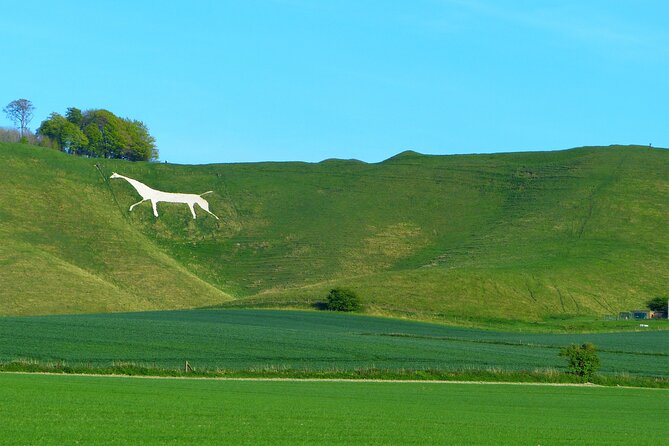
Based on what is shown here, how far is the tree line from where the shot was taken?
15612cm

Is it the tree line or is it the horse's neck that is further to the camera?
the tree line

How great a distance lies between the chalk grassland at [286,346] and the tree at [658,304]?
A: 2214cm

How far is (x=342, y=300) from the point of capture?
257ft

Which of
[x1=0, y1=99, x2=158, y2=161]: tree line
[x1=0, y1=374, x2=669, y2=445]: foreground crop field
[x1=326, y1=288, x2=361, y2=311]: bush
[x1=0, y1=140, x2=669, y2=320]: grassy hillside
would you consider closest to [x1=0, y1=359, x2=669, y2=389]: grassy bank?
[x1=0, y1=374, x2=669, y2=445]: foreground crop field

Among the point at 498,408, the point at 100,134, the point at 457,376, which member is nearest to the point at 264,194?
the point at 100,134

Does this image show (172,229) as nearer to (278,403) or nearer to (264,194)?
(264,194)

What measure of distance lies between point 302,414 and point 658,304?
6880cm

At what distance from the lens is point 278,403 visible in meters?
27.5

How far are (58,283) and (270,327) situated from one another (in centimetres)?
2769

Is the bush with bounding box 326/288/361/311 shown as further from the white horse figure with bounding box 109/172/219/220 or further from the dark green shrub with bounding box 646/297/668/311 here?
the white horse figure with bounding box 109/172/219/220

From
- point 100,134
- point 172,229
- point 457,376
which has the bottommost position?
point 457,376

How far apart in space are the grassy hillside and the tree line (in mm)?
23766

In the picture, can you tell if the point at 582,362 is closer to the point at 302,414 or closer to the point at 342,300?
the point at 302,414

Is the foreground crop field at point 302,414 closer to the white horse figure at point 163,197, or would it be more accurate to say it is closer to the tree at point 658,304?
the tree at point 658,304
